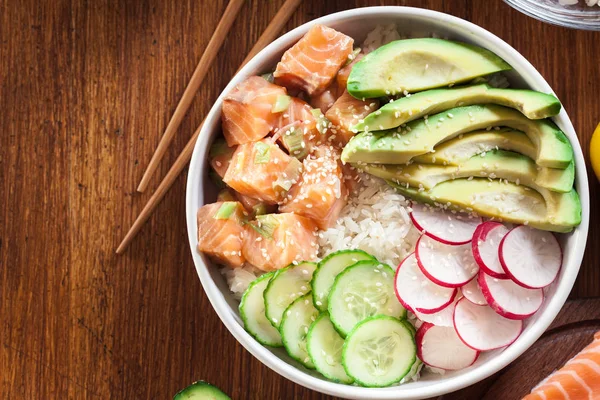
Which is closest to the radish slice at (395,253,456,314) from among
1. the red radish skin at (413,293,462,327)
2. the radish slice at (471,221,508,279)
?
the red radish skin at (413,293,462,327)

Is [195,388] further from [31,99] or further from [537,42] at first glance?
[537,42]

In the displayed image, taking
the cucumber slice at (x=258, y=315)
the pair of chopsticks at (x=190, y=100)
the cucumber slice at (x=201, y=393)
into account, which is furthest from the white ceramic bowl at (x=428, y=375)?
the cucumber slice at (x=201, y=393)

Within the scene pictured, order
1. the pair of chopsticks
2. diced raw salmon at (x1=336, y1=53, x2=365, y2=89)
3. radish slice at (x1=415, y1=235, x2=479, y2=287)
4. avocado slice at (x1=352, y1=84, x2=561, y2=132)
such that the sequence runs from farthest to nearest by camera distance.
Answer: the pair of chopsticks, diced raw salmon at (x1=336, y1=53, x2=365, y2=89), radish slice at (x1=415, y1=235, x2=479, y2=287), avocado slice at (x1=352, y1=84, x2=561, y2=132)

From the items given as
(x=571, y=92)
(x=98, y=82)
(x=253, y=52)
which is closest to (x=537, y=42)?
(x=571, y=92)

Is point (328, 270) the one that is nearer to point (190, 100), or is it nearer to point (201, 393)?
point (201, 393)

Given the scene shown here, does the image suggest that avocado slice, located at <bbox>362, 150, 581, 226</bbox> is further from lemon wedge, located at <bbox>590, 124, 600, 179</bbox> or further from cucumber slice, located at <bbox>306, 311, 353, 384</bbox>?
cucumber slice, located at <bbox>306, 311, 353, 384</bbox>
